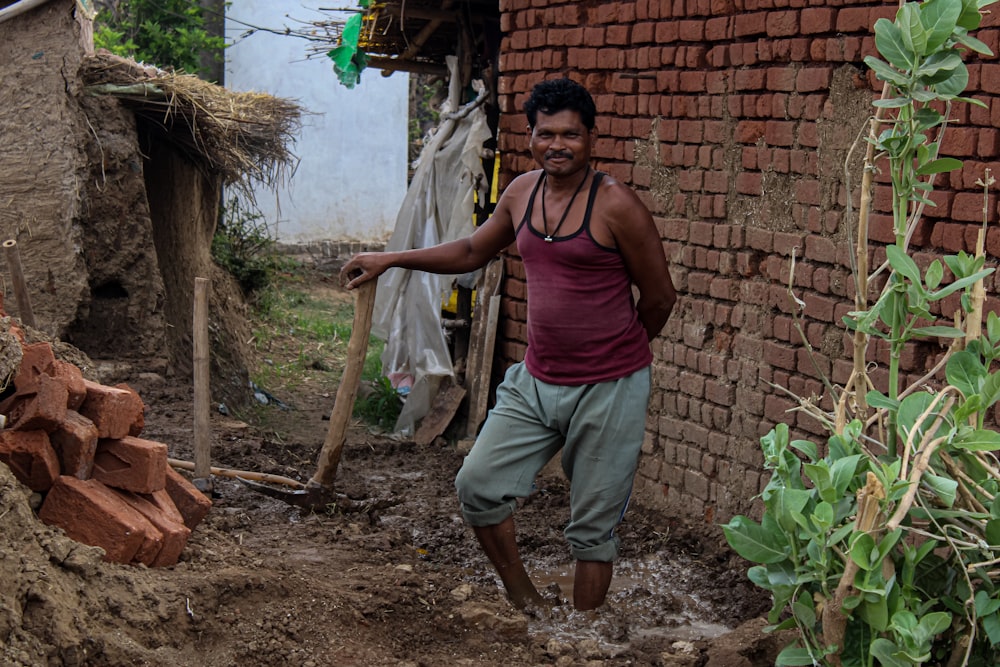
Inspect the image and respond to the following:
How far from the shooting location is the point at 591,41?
19.5ft

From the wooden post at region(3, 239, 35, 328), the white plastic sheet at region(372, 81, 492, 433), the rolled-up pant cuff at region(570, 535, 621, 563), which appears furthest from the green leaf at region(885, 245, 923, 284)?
the white plastic sheet at region(372, 81, 492, 433)

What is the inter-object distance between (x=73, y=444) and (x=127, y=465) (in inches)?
8.8

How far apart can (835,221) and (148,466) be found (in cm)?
276

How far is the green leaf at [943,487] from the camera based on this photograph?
2.42 metres

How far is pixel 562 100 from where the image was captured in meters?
3.88

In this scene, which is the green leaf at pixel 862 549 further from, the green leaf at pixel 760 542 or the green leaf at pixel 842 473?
the green leaf at pixel 760 542

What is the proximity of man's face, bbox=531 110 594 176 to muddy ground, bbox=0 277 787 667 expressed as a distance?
5.09 ft

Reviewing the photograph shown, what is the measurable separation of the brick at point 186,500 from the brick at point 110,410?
11.0 inches

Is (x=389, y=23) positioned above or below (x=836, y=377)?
above

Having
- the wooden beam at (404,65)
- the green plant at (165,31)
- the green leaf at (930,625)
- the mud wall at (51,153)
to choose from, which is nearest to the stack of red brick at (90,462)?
the green leaf at (930,625)

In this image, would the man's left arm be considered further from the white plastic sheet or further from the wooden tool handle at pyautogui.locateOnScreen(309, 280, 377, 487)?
the white plastic sheet

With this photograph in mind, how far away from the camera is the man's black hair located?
3881 mm

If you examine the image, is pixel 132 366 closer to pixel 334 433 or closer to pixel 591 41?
pixel 334 433

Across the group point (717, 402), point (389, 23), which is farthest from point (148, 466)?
point (389, 23)
